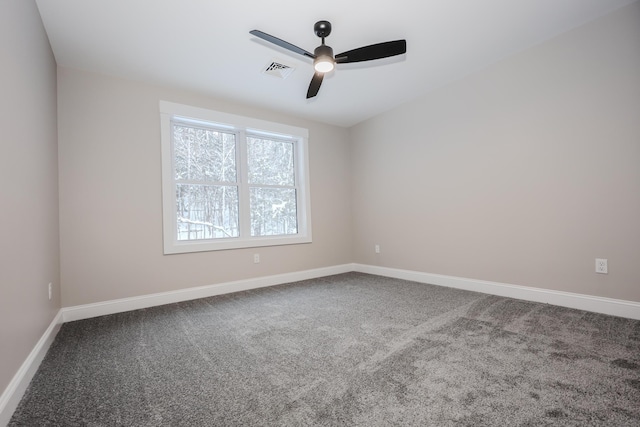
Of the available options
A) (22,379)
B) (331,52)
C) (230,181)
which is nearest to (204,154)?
(230,181)

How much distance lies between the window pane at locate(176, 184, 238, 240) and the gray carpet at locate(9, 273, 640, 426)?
1.09 metres

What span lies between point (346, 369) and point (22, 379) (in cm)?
172

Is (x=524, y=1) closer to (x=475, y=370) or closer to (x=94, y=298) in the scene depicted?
(x=475, y=370)

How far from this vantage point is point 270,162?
4.31 m

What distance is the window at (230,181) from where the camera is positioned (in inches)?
135

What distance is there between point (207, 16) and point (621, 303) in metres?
4.01

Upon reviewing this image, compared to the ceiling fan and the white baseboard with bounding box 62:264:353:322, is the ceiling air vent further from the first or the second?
the white baseboard with bounding box 62:264:353:322

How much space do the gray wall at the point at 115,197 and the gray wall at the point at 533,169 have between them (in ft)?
8.31

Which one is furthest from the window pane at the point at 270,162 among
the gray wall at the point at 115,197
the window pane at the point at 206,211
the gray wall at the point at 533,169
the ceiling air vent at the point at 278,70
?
the gray wall at the point at 533,169

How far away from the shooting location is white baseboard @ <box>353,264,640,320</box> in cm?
237

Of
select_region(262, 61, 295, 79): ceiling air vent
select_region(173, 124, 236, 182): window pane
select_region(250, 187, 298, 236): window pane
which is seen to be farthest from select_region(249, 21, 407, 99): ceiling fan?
select_region(250, 187, 298, 236): window pane

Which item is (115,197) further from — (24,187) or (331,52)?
(331,52)

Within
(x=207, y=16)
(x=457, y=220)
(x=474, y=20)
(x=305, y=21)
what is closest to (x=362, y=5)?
(x=305, y=21)

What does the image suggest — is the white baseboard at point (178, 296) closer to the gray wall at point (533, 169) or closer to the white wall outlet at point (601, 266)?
the gray wall at point (533, 169)
